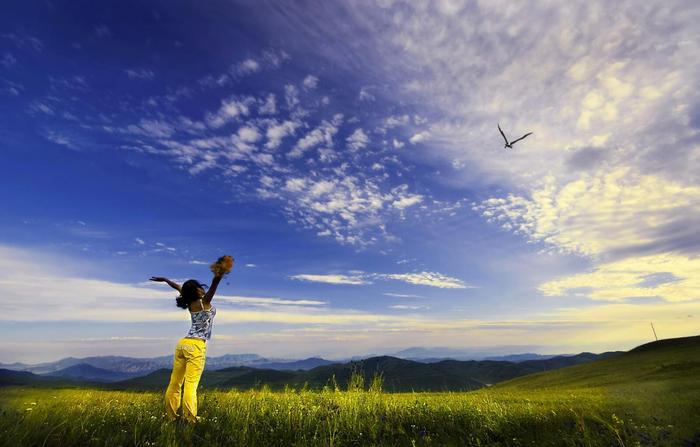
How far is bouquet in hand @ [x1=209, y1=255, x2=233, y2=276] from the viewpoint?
820 centimetres

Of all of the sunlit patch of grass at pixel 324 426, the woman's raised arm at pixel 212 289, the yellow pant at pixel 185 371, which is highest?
the woman's raised arm at pixel 212 289

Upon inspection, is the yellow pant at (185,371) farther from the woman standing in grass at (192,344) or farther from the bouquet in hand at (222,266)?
the bouquet in hand at (222,266)

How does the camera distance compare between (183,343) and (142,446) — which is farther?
(183,343)

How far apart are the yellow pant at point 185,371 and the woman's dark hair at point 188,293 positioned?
2.85 ft

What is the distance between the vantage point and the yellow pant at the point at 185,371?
823 cm

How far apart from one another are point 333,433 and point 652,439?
5350mm

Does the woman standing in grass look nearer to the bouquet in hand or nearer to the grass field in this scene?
the bouquet in hand

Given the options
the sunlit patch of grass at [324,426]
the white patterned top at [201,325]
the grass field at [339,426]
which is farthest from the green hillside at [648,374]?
the white patterned top at [201,325]

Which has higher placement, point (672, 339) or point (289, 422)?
point (672, 339)

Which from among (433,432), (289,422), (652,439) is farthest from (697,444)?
(289,422)

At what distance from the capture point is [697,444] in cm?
610

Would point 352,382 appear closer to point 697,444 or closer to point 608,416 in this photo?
point 608,416

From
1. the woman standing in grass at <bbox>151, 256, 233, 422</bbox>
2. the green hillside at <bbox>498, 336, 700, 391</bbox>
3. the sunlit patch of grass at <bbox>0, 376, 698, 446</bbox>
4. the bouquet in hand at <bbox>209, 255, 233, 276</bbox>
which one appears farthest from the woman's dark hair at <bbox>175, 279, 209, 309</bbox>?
the green hillside at <bbox>498, 336, 700, 391</bbox>

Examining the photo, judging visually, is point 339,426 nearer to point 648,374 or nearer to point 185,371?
point 185,371
